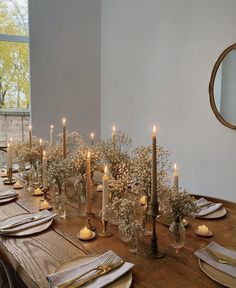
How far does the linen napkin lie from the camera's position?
3.20ft

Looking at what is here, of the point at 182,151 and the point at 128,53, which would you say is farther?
the point at 128,53

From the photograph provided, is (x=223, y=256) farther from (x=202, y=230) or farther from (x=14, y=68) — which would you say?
(x=14, y=68)

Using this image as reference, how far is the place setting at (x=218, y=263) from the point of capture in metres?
0.94

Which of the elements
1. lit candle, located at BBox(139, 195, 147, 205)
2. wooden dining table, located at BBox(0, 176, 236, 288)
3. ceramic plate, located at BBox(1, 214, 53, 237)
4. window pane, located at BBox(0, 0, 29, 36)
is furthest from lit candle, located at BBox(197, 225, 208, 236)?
window pane, located at BBox(0, 0, 29, 36)

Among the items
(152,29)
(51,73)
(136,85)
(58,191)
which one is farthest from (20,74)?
(58,191)

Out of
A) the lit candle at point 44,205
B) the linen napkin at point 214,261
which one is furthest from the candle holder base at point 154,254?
the lit candle at point 44,205

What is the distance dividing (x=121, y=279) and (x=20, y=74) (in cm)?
317

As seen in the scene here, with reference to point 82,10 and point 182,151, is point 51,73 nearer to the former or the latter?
point 82,10

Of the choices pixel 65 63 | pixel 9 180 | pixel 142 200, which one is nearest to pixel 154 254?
pixel 142 200

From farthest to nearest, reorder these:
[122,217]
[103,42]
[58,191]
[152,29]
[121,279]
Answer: [103,42] → [152,29] → [58,191] → [122,217] → [121,279]

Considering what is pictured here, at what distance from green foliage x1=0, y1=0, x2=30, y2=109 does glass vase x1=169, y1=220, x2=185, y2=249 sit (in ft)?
9.81

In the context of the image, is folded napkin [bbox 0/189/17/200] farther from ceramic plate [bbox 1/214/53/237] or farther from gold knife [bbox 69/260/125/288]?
gold knife [bbox 69/260/125/288]

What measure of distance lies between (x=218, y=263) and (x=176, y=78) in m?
2.14

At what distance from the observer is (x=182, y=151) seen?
2.88 meters
